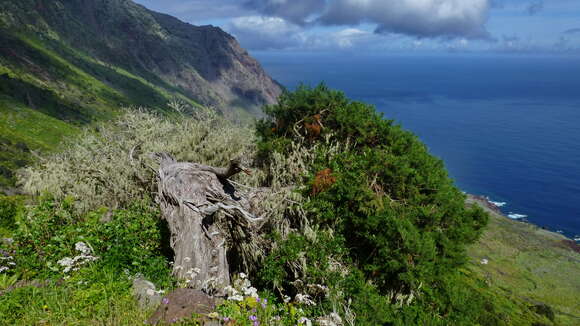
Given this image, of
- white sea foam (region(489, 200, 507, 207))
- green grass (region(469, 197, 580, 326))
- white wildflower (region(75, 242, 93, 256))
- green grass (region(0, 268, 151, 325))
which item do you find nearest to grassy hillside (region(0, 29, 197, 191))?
white wildflower (region(75, 242, 93, 256))

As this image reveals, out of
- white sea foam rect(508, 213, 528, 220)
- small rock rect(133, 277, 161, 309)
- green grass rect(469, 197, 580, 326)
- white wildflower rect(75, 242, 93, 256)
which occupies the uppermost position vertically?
white wildflower rect(75, 242, 93, 256)

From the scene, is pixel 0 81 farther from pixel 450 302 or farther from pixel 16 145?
pixel 450 302

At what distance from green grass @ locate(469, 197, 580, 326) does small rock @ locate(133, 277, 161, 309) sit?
2053 inches

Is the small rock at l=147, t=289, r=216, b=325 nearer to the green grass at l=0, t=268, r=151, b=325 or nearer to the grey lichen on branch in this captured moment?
the green grass at l=0, t=268, r=151, b=325

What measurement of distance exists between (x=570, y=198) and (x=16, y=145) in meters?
144

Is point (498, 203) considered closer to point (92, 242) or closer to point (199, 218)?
point (199, 218)

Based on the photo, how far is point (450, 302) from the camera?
854cm

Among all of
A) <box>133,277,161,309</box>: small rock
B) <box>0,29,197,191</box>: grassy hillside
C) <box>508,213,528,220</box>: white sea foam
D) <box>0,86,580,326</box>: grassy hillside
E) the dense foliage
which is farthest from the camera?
<box>508,213,528,220</box>: white sea foam

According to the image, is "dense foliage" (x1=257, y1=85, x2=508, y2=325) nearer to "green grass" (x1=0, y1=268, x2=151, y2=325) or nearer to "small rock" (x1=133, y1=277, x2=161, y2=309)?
"small rock" (x1=133, y1=277, x2=161, y2=309)

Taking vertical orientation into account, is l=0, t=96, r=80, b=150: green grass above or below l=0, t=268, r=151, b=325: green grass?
below

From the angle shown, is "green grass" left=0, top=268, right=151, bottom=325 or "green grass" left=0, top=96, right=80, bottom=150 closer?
"green grass" left=0, top=268, right=151, bottom=325

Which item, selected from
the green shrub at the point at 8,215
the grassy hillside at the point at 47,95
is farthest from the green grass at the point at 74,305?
the grassy hillside at the point at 47,95

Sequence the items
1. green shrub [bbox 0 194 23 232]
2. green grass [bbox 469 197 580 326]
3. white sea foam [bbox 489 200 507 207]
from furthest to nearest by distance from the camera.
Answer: white sea foam [bbox 489 200 507 207], green grass [bbox 469 197 580 326], green shrub [bbox 0 194 23 232]

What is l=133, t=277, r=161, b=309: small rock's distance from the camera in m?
5.72
